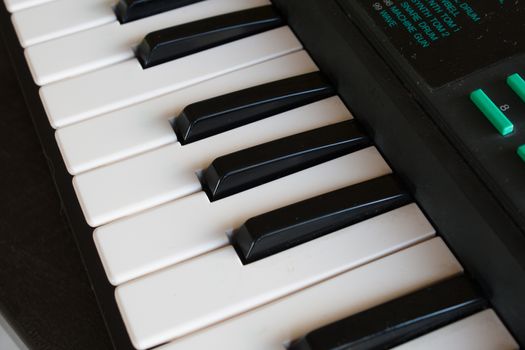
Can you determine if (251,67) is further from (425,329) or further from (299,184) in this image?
(425,329)

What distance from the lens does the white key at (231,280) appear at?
2.48 feet

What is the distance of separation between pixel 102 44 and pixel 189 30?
123 millimetres

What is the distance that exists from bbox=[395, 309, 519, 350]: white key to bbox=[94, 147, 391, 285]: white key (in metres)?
0.20

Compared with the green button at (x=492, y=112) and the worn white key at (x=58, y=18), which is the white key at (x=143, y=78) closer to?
the worn white key at (x=58, y=18)

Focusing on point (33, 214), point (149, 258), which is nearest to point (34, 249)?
point (33, 214)

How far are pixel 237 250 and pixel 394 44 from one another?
11.9 inches

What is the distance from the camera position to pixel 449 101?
2.62 feet

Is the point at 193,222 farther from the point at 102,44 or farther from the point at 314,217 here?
the point at 102,44

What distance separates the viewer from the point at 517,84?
Answer: 779 millimetres

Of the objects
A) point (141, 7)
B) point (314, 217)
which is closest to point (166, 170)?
point (314, 217)

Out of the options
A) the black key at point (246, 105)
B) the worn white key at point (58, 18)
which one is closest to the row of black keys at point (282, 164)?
the black key at point (246, 105)

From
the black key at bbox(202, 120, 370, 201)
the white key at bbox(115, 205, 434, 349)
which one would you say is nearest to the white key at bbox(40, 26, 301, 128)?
the black key at bbox(202, 120, 370, 201)

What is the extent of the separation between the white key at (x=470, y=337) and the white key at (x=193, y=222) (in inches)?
7.9

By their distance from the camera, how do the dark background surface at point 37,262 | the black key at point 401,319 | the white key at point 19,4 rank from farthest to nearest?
the white key at point 19,4, the dark background surface at point 37,262, the black key at point 401,319
